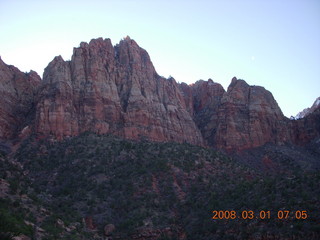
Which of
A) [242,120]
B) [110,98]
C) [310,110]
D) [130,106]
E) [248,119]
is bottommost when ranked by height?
[130,106]

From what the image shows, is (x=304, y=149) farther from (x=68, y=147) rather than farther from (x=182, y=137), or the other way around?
(x=68, y=147)

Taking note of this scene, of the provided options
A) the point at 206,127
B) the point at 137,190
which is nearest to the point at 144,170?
the point at 137,190

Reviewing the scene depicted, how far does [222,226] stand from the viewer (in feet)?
119

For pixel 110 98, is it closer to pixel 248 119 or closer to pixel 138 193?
pixel 138 193

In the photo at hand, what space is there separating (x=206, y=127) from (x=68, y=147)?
3655cm

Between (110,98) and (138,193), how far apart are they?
83.3 ft

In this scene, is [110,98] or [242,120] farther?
[242,120]

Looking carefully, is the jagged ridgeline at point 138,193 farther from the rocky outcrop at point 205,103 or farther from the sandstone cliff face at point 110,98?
the rocky outcrop at point 205,103
